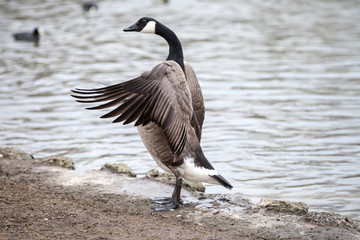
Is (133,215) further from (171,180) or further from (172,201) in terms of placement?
Result: (171,180)

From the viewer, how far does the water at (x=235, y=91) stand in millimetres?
8477

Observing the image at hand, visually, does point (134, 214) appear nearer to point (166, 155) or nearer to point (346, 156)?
point (166, 155)

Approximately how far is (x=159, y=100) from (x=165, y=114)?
148 millimetres

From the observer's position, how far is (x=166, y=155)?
5918 millimetres

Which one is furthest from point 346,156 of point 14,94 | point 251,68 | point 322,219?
point 14,94

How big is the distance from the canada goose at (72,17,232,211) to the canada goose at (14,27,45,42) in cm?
1340

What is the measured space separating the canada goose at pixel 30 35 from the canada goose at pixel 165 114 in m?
13.4

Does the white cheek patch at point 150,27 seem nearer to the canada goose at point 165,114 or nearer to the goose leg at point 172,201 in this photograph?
the canada goose at point 165,114

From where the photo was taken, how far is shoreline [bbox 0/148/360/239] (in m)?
5.14

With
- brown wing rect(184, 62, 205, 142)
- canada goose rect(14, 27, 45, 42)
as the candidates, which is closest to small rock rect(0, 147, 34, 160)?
brown wing rect(184, 62, 205, 142)

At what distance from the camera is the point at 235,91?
41.7 ft

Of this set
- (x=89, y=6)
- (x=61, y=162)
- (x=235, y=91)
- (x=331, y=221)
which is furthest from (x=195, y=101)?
Result: (x=89, y=6)

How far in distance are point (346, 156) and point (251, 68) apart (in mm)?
6355

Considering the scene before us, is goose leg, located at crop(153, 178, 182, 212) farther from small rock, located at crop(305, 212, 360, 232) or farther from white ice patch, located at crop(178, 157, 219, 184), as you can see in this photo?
small rock, located at crop(305, 212, 360, 232)
